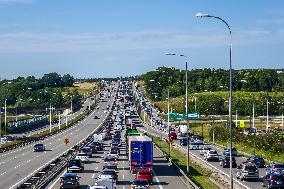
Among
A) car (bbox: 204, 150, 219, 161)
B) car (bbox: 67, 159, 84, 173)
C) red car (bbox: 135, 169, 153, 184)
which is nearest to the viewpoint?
red car (bbox: 135, 169, 153, 184)

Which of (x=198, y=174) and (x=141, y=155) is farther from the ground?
(x=141, y=155)

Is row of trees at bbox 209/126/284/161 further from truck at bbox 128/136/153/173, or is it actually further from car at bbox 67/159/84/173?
car at bbox 67/159/84/173

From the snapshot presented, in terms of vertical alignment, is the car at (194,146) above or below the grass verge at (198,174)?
below

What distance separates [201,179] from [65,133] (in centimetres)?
10568

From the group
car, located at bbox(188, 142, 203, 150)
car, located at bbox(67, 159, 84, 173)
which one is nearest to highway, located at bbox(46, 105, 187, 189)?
car, located at bbox(67, 159, 84, 173)

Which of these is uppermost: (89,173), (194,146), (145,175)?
(145,175)

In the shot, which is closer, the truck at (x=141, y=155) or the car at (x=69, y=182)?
the car at (x=69, y=182)

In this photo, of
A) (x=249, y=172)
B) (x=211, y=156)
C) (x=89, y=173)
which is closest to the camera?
(x=249, y=172)

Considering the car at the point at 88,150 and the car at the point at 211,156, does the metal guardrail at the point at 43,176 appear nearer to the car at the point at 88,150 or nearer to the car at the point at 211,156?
the car at the point at 88,150

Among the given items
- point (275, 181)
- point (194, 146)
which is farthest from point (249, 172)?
point (194, 146)

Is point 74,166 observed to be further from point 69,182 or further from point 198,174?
point 69,182

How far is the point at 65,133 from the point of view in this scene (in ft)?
522

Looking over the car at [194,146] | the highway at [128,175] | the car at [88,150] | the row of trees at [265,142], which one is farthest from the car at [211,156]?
the car at [194,146]

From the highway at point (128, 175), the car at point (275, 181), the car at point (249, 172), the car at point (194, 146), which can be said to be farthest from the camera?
the car at point (194, 146)
